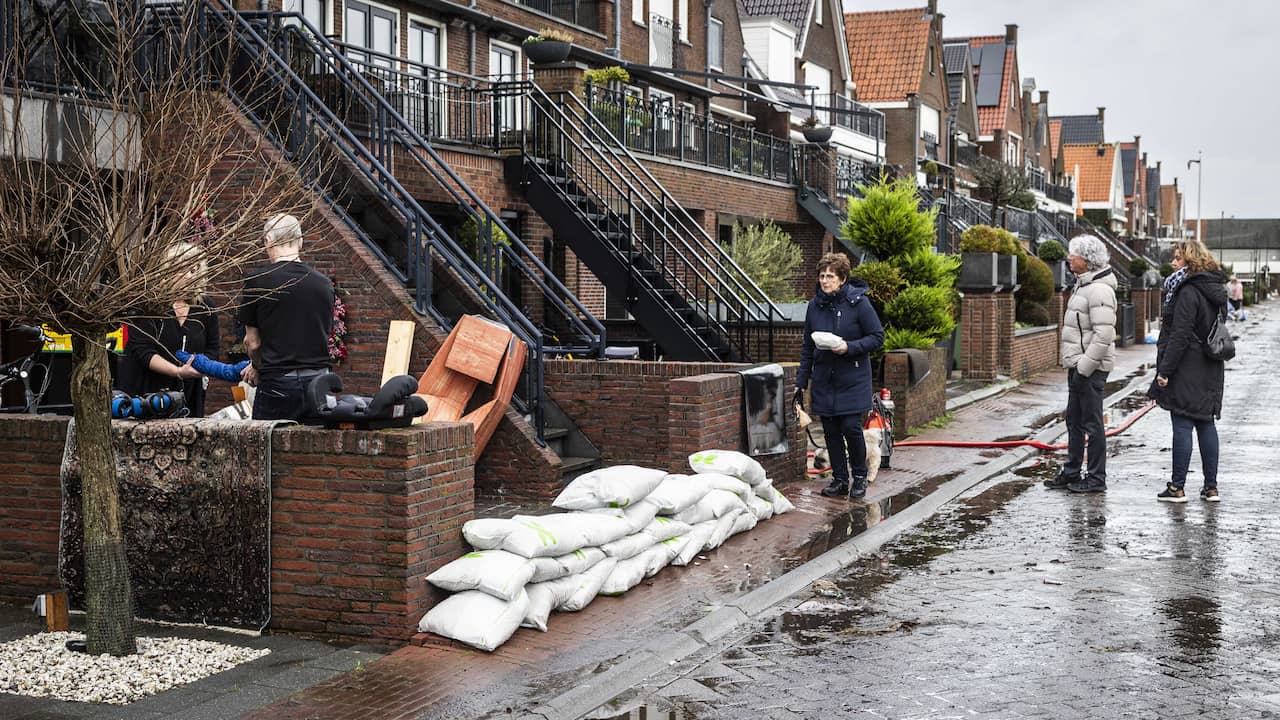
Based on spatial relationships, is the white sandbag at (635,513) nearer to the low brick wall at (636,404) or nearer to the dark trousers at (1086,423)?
the low brick wall at (636,404)

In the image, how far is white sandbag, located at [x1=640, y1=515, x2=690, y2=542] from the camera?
28.5 feet

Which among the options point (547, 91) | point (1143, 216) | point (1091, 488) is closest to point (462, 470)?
point (1091, 488)

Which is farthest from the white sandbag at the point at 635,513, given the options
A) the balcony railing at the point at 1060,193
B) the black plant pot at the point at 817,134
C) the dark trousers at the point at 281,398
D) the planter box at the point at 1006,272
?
the balcony railing at the point at 1060,193

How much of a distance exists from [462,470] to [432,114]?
1249 cm

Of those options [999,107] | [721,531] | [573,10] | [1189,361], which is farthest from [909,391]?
[999,107]

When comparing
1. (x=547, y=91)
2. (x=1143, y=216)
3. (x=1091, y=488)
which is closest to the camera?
(x=1091, y=488)

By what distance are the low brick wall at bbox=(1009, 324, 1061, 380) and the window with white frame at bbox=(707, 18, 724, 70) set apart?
506 inches

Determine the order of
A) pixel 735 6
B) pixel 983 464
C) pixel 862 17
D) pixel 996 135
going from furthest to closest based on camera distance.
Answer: pixel 996 135 → pixel 862 17 → pixel 735 6 → pixel 983 464

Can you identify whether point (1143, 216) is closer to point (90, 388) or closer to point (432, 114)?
point (432, 114)

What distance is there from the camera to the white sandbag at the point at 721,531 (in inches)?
367

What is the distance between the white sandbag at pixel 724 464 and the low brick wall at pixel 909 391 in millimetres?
6100

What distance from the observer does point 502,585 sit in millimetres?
7027

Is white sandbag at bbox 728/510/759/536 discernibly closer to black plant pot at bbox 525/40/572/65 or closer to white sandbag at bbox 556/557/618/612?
white sandbag at bbox 556/557/618/612

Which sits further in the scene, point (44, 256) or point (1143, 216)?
point (1143, 216)
